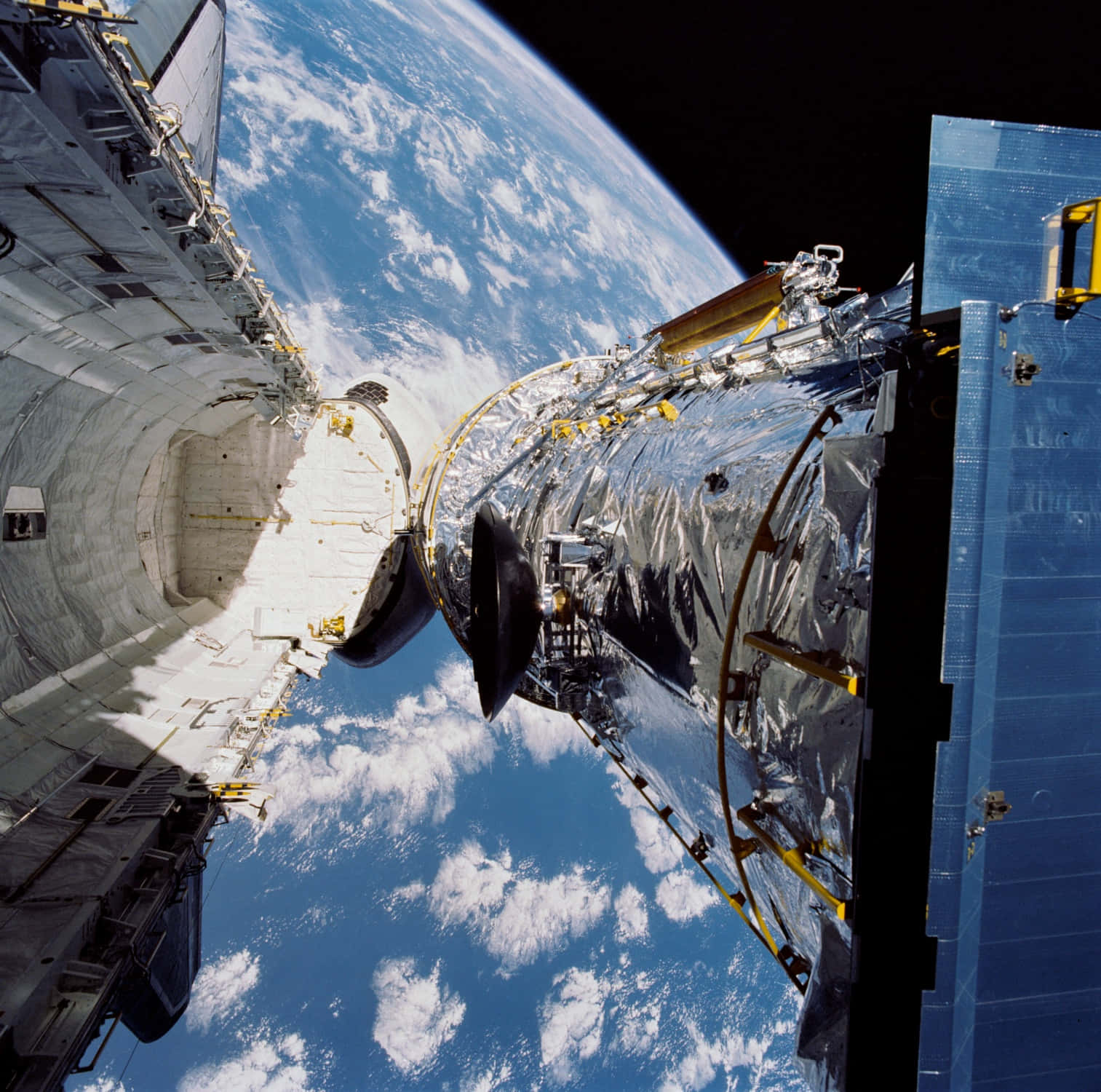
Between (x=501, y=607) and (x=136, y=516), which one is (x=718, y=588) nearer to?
(x=501, y=607)

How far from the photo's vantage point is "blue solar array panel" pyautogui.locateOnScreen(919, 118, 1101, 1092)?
184 centimetres

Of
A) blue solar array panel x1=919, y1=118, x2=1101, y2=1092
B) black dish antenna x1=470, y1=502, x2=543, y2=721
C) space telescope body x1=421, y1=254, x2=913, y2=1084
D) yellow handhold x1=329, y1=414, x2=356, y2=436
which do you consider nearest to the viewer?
blue solar array panel x1=919, y1=118, x2=1101, y2=1092

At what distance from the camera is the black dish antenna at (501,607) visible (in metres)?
3.92

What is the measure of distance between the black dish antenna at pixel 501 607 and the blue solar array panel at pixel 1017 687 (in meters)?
2.53

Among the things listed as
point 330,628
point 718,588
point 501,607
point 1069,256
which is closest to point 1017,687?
point 718,588

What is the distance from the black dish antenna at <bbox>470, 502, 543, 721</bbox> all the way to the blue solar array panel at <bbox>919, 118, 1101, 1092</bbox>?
253 centimetres

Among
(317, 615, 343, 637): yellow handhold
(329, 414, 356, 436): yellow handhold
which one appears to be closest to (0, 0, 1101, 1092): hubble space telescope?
(317, 615, 343, 637): yellow handhold

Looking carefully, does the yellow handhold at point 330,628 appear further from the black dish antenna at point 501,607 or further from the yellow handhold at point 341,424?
the black dish antenna at point 501,607

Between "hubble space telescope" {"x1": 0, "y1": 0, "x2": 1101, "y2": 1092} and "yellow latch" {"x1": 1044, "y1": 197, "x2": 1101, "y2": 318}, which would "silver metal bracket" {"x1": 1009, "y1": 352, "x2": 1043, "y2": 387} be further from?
"yellow latch" {"x1": 1044, "y1": 197, "x2": 1101, "y2": 318}

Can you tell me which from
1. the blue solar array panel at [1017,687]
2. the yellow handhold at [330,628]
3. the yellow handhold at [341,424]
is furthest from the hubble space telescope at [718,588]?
the yellow handhold at [341,424]

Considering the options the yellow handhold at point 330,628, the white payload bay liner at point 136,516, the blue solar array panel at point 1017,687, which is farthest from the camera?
the yellow handhold at point 330,628

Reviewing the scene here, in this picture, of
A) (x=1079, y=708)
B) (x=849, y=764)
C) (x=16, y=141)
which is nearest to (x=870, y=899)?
(x=849, y=764)

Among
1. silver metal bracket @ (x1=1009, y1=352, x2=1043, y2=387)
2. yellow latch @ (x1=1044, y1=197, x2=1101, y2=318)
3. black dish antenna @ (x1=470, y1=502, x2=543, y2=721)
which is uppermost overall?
yellow latch @ (x1=1044, y1=197, x2=1101, y2=318)

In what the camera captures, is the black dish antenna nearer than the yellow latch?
No
